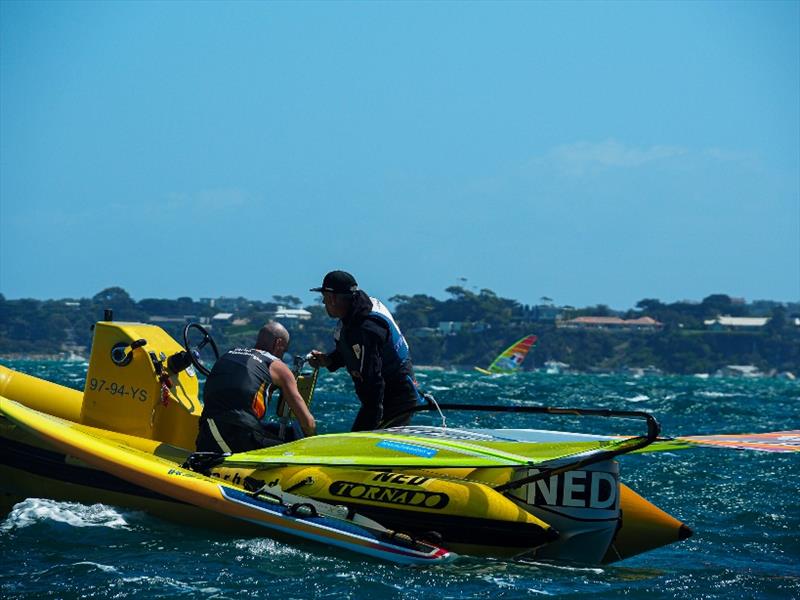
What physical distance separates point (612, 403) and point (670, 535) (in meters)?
30.6

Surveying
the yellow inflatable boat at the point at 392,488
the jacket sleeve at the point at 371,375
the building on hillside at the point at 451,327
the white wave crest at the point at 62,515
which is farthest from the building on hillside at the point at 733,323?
the white wave crest at the point at 62,515

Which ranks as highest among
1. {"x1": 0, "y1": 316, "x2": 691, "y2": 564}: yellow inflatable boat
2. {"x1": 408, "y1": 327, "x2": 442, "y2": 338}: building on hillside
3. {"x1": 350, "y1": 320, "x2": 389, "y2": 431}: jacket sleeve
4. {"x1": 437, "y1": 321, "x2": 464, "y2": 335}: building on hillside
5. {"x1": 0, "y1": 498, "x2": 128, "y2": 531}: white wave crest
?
{"x1": 437, "y1": 321, "x2": 464, "y2": 335}: building on hillside

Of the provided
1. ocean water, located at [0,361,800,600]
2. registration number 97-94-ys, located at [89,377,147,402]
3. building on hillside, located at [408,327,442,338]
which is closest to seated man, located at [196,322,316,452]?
ocean water, located at [0,361,800,600]

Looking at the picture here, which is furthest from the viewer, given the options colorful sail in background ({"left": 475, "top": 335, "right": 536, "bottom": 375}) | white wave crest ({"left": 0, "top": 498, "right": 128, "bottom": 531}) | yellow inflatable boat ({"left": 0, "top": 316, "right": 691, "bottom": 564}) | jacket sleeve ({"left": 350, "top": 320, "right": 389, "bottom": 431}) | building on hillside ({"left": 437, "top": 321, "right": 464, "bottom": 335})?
building on hillside ({"left": 437, "top": 321, "right": 464, "bottom": 335})

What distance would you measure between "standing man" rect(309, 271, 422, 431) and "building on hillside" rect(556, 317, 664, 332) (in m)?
140

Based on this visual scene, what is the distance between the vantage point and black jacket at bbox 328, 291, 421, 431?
9.55 metres

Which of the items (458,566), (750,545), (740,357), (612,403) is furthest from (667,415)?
(740,357)

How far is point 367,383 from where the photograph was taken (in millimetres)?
9570

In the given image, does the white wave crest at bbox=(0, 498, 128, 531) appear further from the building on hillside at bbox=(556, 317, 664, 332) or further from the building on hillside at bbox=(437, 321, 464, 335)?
the building on hillside at bbox=(556, 317, 664, 332)

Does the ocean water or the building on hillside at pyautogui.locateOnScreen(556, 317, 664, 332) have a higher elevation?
the building on hillside at pyautogui.locateOnScreen(556, 317, 664, 332)

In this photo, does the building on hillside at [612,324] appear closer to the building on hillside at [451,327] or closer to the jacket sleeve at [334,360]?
the building on hillside at [451,327]

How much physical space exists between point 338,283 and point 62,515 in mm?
2586

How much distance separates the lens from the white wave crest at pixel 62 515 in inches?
342

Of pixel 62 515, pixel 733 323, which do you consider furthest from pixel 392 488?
pixel 733 323
